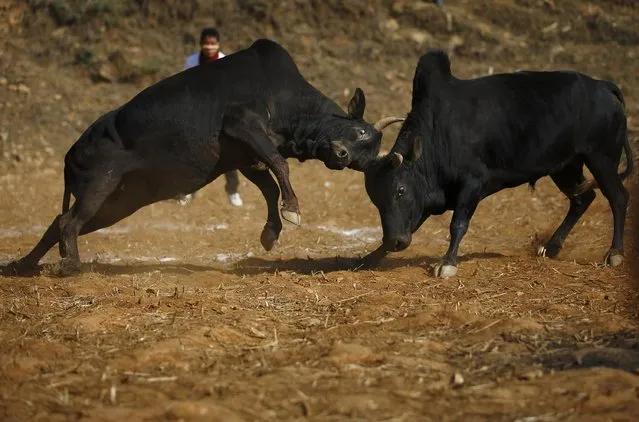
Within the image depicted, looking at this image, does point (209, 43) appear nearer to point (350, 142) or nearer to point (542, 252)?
point (350, 142)

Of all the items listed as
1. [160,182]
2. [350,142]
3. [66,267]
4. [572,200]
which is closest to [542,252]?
[572,200]

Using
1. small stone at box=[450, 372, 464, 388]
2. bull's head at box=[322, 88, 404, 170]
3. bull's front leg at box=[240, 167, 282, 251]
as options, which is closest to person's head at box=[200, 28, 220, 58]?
bull's front leg at box=[240, 167, 282, 251]

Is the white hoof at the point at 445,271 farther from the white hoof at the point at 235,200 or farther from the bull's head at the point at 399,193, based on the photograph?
the white hoof at the point at 235,200

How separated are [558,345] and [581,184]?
14.4 ft

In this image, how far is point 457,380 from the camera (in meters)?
4.93

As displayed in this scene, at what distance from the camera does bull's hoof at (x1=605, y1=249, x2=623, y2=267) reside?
9.04 m

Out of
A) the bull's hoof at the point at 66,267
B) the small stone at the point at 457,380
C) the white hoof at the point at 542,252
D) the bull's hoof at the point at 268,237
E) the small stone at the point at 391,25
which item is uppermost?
the small stone at the point at 391,25

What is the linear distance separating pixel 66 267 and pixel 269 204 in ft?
6.42

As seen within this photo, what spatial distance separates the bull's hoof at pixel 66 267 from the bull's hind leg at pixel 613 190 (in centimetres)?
480

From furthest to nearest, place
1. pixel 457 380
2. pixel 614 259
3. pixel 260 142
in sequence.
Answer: pixel 614 259, pixel 260 142, pixel 457 380

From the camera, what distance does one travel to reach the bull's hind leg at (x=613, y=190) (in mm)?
9125

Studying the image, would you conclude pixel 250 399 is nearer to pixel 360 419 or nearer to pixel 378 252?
pixel 360 419

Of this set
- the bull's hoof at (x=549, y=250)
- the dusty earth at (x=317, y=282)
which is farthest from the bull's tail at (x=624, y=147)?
the dusty earth at (x=317, y=282)

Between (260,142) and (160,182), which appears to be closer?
(260,142)
